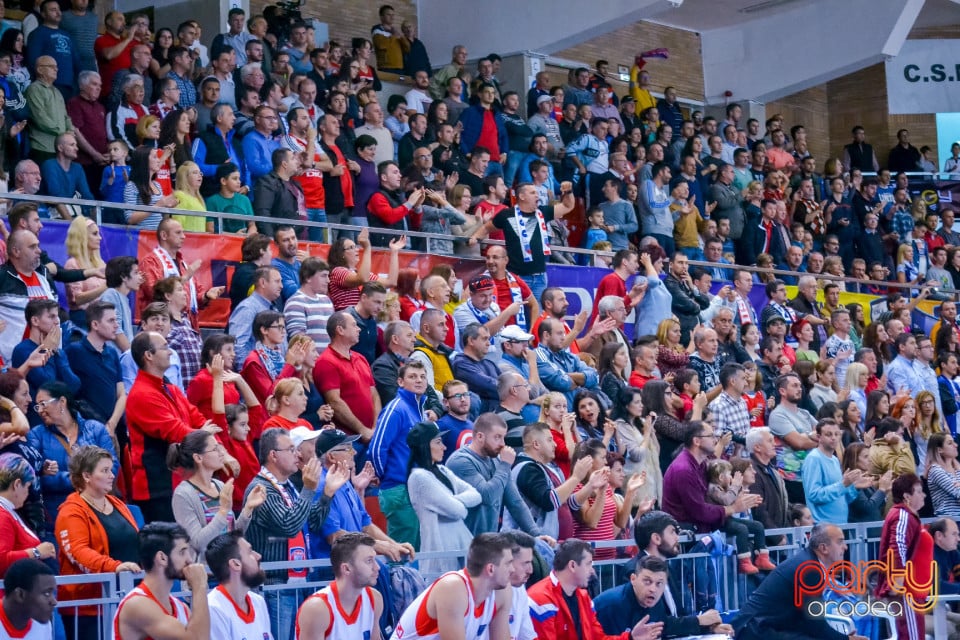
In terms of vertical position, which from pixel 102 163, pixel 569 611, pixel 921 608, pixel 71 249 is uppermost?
pixel 102 163

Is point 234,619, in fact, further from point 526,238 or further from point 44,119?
point 526,238

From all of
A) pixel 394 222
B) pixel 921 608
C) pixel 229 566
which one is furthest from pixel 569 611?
pixel 394 222

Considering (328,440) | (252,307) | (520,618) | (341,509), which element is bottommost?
(520,618)

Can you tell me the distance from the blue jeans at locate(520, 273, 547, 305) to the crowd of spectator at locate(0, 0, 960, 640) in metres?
0.02

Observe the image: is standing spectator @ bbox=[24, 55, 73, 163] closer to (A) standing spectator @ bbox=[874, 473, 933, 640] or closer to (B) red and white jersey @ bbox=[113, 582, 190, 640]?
(B) red and white jersey @ bbox=[113, 582, 190, 640]

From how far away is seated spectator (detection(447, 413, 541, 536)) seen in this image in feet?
24.5

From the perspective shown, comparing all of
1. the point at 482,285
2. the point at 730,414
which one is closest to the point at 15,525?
the point at 482,285

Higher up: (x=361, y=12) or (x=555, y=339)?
(x=361, y=12)

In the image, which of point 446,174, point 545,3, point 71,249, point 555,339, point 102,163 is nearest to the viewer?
point 71,249

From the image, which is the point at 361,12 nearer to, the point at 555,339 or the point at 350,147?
the point at 350,147

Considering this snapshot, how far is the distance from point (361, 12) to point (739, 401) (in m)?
9.83

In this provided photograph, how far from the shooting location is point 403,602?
22.3ft

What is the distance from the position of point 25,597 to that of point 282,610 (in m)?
1.27

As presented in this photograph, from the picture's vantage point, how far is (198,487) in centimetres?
674
